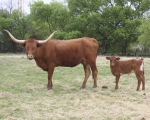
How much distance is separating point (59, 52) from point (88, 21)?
3939cm

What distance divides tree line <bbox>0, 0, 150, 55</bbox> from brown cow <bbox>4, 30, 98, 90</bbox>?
117 ft

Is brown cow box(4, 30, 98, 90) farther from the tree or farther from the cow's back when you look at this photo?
the tree

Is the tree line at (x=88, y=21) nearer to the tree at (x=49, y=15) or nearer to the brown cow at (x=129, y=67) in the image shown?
the tree at (x=49, y=15)

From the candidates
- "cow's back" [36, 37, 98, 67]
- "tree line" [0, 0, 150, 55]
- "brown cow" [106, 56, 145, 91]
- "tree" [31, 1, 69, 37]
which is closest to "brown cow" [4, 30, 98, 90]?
"cow's back" [36, 37, 98, 67]

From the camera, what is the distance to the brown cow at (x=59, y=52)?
963 centimetres

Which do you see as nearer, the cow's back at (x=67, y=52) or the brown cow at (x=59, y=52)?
the brown cow at (x=59, y=52)

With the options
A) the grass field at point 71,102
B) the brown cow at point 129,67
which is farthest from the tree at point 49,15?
the brown cow at point 129,67

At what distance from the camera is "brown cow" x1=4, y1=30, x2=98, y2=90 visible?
379 inches

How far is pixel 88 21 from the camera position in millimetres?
48750

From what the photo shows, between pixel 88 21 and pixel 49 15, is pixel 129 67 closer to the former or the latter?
pixel 88 21

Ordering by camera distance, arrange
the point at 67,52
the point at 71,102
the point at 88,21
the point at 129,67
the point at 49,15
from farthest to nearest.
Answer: the point at 49,15, the point at 88,21, the point at 67,52, the point at 129,67, the point at 71,102

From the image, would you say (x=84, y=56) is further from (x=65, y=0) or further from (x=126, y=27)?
(x=65, y=0)

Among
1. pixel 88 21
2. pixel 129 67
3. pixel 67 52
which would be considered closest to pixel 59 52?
pixel 67 52

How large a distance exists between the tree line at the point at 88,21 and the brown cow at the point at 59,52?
3578 cm
